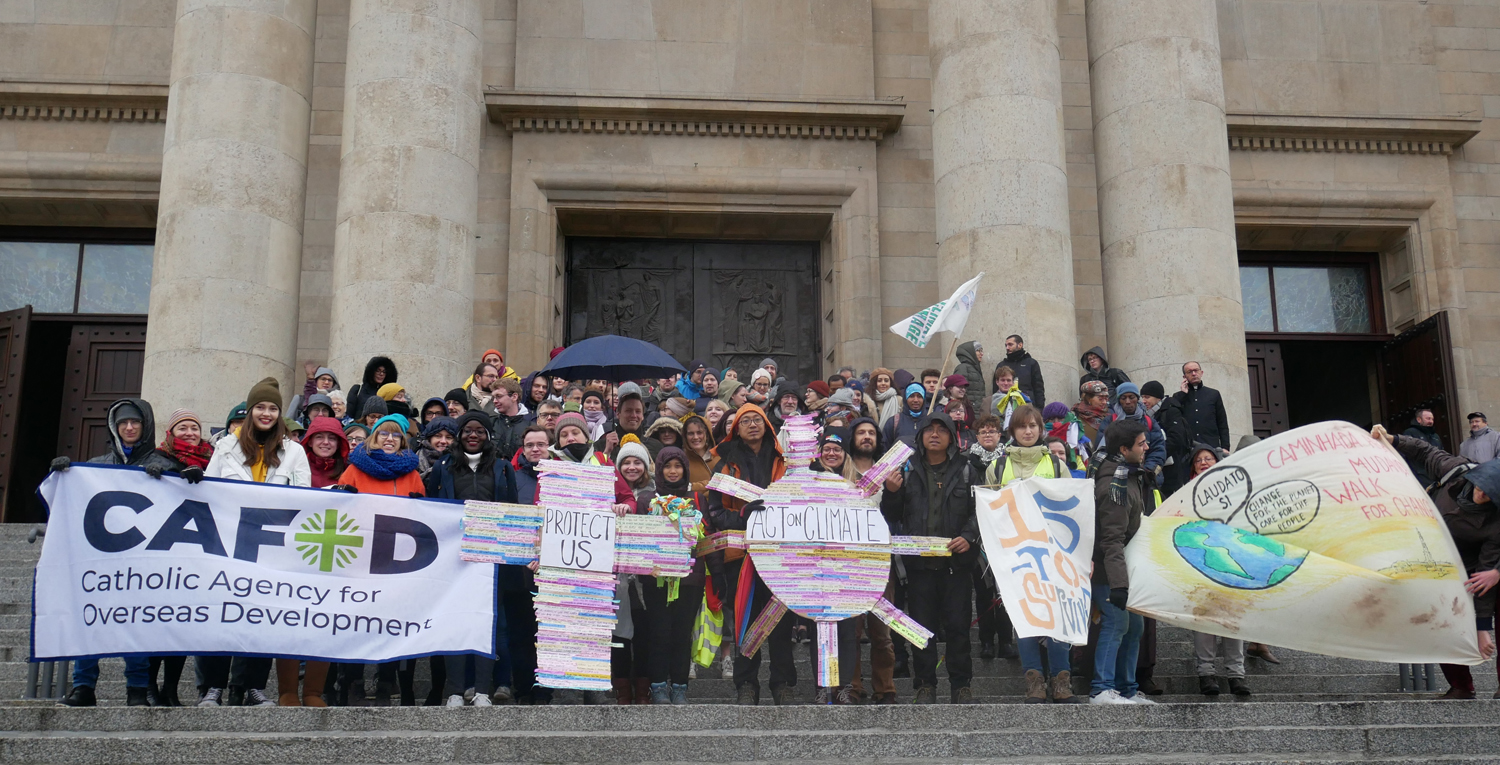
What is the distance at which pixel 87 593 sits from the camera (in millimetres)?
8297

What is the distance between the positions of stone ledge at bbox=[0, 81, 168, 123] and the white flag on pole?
10866 mm

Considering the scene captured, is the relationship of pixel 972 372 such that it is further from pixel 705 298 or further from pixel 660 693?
pixel 660 693

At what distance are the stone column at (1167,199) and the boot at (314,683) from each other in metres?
10.1

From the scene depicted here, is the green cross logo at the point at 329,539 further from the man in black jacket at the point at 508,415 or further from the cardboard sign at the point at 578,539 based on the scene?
the man in black jacket at the point at 508,415

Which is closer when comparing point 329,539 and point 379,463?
point 329,539

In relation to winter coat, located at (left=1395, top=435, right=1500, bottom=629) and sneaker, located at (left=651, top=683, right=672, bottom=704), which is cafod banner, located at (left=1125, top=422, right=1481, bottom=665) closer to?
winter coat, located at (left=1395, top=435, right=1500, bottom=629)

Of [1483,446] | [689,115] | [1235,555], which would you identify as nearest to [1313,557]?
[1235,555]

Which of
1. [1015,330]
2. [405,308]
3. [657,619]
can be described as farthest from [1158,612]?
[405,308]

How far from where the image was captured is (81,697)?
8141 mm

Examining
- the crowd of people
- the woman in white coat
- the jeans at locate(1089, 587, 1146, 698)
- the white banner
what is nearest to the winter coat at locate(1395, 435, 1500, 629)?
the crowd of people

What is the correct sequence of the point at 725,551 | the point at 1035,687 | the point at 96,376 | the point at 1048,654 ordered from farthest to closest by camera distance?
the point at 96,376, the point at 725,551, the point at 1048,654, the point at 1035,687

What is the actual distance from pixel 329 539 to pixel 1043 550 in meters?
4.75

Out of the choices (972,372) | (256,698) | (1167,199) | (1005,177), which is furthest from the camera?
(1167,199)

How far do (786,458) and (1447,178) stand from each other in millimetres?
14175
